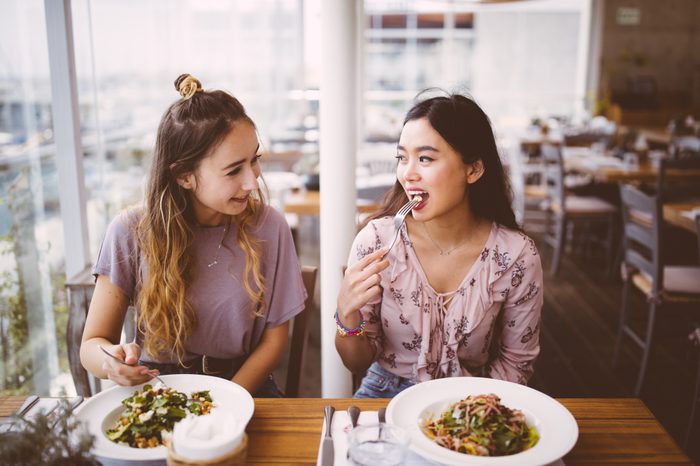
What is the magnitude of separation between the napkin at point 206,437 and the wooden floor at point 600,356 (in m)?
1.33

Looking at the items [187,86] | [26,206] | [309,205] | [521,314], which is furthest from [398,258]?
[309,205]

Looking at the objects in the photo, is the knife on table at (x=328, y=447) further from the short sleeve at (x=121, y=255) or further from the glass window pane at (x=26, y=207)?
the glass window pane at (x=26, y=207)

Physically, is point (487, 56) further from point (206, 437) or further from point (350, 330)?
point (206, 437)

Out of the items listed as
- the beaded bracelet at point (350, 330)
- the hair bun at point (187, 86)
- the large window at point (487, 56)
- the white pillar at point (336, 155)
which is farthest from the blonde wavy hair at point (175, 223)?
the large window at point (487, 56)

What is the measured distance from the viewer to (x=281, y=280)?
1693 millimetres

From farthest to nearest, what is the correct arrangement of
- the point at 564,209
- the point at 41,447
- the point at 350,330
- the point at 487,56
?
the point at 487,56
the point at 564,209
the point at 350,330
the point at 41,447

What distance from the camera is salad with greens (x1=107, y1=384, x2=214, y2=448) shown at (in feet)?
3.60

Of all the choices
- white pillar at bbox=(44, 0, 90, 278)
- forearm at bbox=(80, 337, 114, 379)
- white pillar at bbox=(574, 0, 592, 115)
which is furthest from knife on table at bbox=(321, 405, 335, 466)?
white pillar at bbox=(574, 0, 592, 115)

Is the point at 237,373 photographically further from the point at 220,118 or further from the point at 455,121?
the point at 455,121

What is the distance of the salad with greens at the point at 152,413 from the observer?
1.10 m

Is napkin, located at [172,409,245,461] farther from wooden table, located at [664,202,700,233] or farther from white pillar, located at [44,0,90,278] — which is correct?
wooden table, located at [664,202,700,233]

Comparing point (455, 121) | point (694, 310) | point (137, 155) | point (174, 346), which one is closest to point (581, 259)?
point (694, 310)

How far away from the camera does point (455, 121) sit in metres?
1.60

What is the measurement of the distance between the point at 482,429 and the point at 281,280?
→ 76cm
